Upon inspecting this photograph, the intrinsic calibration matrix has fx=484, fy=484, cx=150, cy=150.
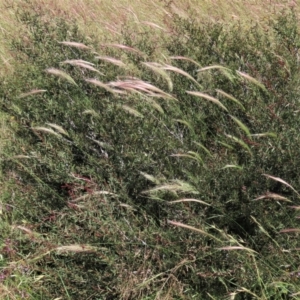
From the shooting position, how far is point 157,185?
2252 millimetres

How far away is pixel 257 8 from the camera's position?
4.91 meters

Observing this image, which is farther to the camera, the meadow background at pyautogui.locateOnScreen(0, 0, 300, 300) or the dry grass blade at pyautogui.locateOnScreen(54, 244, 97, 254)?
the meadow background at pyautogui.locateOnScreen(0, 0, 300, 300)

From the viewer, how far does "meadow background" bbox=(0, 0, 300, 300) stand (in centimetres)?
210

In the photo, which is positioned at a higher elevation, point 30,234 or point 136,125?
point 136,125

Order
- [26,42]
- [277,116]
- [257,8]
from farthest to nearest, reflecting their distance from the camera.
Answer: [257,8], [26,42], [277,116]

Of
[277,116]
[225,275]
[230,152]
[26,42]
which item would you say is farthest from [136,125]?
[26,42]

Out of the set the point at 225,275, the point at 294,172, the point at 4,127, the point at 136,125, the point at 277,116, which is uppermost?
the point at 277,116

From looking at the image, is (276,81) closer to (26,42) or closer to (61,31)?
(61,31)

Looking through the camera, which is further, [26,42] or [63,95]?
[26,42]

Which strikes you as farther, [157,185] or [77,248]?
[157,185]

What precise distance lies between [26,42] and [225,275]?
2.31 meters

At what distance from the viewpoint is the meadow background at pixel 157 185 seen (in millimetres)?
2102

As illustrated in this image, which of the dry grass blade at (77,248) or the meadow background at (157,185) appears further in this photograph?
the meadow background at (157,185)

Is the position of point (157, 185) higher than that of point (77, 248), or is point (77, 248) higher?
point (157, 185)
